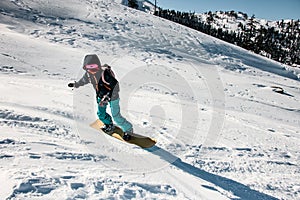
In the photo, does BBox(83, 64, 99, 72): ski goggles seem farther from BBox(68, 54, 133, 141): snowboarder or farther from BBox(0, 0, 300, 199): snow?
BBox(0, 0, 300, 199): snow

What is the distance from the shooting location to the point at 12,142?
366cm

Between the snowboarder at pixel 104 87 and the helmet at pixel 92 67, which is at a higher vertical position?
the helmet at pixel 92 67

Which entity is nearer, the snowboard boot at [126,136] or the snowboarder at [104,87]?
the snowboarder at [104,87]

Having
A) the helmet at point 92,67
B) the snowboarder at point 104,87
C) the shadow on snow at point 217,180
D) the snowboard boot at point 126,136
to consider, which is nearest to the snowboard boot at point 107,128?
the snowboarder at point 104,87

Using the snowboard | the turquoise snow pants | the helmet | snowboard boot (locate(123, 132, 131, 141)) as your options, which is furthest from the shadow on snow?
the helmet

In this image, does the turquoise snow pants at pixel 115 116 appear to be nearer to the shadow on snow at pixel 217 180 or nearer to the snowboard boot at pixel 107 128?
the snowboard boot at pixel 107 128

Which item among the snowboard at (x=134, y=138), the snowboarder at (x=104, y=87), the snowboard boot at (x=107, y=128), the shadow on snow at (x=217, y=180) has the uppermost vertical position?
the snowboarder at (x=104, y=87)

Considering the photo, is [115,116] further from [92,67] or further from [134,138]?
[92,67]

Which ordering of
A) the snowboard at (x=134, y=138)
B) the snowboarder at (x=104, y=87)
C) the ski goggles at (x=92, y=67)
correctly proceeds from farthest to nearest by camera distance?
the snowboard at (x=134, y=138)
the ski goggles at (x=92, y=67)
the snowboarder at (x=104, y=87)

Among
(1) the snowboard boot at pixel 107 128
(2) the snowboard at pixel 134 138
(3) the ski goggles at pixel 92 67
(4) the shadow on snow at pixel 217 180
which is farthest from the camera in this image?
(1) the snowboard boot at pixel 107 128

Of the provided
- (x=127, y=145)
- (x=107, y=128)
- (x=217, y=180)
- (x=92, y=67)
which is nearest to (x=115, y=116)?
(x=107, y=128)

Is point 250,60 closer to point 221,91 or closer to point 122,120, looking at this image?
point 221,91

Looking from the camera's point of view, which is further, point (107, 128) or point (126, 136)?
point (107, 128)

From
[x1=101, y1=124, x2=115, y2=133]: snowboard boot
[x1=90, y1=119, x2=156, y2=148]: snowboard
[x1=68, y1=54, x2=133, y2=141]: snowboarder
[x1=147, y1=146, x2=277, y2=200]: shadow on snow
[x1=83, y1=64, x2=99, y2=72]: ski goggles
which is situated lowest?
[x1=147, y1=146, x2=277, y2=200]: shadow on snow
